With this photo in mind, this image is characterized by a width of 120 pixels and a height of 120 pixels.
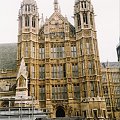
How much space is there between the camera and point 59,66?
49750 millimetres

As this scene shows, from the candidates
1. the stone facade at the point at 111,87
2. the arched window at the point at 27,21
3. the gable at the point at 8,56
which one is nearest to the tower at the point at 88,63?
the arched window at the point at 27,21

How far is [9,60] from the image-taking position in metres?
56.3

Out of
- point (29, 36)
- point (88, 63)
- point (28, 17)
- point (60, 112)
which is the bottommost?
point (60, 112)

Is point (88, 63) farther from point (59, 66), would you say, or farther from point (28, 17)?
point (28, 17)

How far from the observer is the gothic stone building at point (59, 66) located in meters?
46.4

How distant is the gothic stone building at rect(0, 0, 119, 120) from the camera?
46.4 meters

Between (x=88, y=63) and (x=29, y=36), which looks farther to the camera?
(x=29, y=36)

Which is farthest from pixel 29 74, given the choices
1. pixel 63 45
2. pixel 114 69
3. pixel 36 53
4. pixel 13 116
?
pixel 114 69

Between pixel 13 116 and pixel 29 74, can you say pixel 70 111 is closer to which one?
pixel 29 74

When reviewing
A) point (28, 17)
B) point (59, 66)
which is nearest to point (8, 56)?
point (28, 17)

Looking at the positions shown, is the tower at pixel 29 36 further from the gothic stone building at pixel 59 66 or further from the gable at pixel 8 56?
the gable at pixel 8 56

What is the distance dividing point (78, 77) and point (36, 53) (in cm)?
977

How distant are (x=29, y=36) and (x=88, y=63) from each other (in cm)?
1319

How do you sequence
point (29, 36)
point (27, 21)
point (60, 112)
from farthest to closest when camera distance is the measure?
point (27, 21), point (29, 36), point (60, 112)
